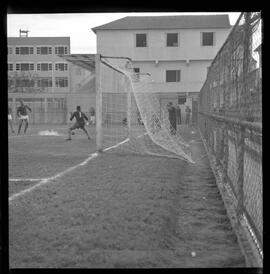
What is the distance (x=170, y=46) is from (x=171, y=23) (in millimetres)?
2034

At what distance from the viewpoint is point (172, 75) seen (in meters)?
48.9

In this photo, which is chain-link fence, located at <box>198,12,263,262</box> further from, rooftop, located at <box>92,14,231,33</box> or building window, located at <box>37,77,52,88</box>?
building window, located at <box>37,77,52,88</box>

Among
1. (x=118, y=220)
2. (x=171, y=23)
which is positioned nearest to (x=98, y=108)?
(x=118, y=220)

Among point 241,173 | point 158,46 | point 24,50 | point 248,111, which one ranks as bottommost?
point 241,173

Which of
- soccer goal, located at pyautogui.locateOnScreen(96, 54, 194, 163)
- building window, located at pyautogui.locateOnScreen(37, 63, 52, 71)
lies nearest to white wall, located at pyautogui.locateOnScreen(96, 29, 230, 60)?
soccer goal, located at pyautogui.locateOnScreen(96, 54, 194, 163)

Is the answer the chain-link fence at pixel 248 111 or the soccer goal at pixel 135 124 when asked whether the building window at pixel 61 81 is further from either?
the chain-link fence at pixel 248 111

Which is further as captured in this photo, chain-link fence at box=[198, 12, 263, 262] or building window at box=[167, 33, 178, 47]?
building window at box=[167, 33, 178, 47]

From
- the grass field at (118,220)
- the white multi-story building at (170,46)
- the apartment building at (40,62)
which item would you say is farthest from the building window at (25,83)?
the grass field at (118,220)

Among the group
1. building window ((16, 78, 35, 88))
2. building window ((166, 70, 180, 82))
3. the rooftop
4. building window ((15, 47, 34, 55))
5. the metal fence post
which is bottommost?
the metal fence post

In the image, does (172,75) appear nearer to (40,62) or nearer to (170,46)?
(170,46)

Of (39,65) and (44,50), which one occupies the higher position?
(44,50)

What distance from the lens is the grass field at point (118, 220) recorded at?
16.1 feet

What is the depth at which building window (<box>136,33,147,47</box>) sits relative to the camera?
4822 centimetres
